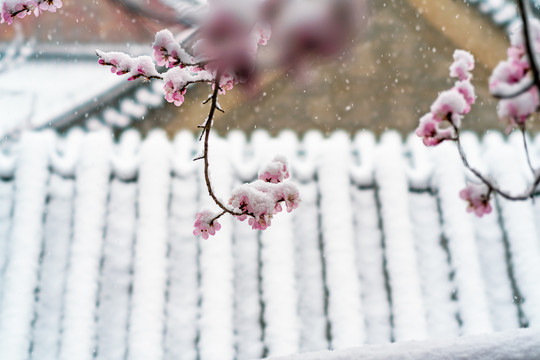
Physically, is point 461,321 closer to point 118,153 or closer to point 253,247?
point 253,247

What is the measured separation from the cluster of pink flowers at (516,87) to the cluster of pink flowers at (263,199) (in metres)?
0.51

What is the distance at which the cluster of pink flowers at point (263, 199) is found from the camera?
1182 mm

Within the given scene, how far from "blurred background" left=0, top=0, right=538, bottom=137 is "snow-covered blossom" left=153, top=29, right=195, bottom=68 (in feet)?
7.78

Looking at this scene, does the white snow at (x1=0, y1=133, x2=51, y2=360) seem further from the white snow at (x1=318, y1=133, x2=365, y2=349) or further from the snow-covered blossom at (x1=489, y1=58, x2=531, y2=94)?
the snow-covered blossom at (x1=489, y1=58, x2=531, y2=94)

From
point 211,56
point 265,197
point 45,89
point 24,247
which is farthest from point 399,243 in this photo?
point 45,89

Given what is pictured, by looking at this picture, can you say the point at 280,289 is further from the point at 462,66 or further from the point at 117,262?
the point at 462,66

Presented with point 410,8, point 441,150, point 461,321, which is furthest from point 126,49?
point 461,321

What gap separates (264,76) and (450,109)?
3962mm

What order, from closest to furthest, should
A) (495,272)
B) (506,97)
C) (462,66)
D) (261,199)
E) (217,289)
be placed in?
(506,97)
(462,66)
(261,199)
(217,289)
(495,272)

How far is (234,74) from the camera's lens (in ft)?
3.79

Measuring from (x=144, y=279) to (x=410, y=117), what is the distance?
3796 mm

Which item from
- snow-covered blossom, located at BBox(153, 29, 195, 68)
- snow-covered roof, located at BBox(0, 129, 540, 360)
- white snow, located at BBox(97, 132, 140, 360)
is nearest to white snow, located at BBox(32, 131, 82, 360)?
snow-covered roof, located at BBox(0, 129, 540, 360)

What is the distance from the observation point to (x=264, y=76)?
15.9 feet

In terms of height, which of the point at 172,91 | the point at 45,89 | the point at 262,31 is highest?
the point at 45,89
